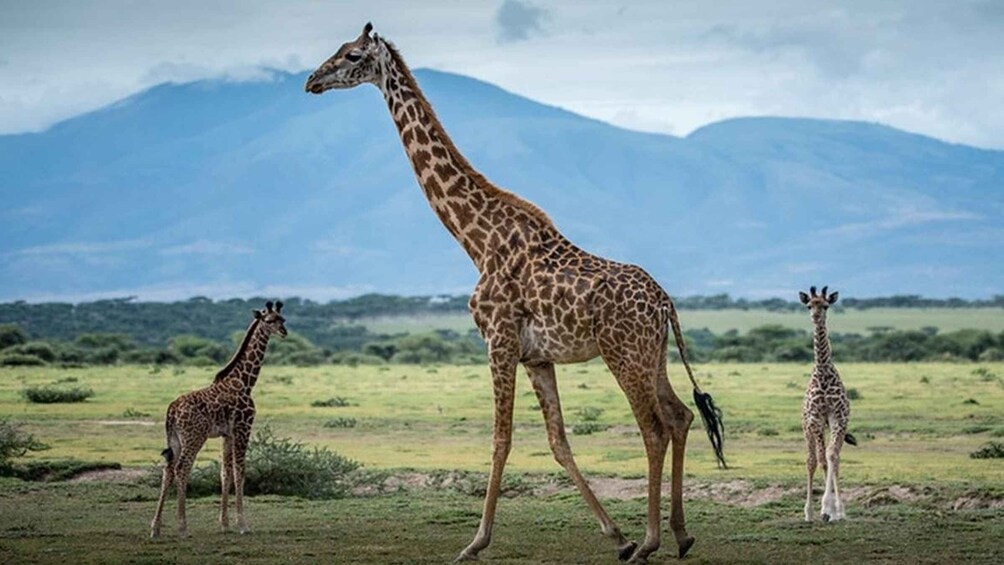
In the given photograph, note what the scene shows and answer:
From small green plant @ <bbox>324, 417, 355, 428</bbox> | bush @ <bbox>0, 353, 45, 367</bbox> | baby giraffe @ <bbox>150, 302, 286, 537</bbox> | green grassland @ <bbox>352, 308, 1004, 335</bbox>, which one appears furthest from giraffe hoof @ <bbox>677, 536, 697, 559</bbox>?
green grassland @ <bbox>352, 308, 1004, 335</bbox>

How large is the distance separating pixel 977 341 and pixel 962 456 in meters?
44.9

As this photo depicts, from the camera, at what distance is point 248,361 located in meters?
16.2

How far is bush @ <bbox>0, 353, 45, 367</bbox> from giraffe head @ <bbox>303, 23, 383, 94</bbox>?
3878cm

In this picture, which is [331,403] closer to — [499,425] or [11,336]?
[499,425]

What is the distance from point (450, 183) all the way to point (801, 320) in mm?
115406

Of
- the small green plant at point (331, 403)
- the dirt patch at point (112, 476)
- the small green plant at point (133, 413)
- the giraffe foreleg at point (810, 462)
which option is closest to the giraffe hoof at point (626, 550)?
the giraffe foreleg at point (810, 462)

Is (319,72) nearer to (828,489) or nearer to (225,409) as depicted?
(225,409)

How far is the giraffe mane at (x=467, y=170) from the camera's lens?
14516 mm

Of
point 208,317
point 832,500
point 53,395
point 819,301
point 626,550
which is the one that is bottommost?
point 626,550

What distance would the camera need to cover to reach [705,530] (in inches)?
623

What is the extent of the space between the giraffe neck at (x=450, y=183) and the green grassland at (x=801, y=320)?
322 ft

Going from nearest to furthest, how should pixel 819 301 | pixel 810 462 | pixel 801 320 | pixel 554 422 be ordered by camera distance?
pixel 554 422, pixel 810 462, pixel 819 301, pixel 801 320

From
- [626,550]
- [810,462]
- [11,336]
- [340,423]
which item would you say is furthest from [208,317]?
[626,550]

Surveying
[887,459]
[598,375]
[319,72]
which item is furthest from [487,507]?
[598,375]
